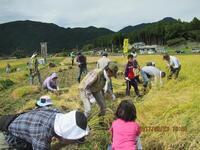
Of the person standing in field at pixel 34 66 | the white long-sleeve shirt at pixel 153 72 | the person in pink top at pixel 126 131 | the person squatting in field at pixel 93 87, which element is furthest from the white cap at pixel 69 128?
the person standing in field at pixel 34 66

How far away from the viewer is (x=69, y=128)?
4883mm

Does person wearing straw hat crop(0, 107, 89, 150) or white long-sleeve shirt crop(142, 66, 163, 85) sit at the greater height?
person wearing straw hat crop(0, 107, 89, 150)

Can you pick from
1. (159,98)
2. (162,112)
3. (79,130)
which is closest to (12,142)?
(79,130)

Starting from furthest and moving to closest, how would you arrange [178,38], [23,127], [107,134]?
[178,38], [107,134], [23,127]

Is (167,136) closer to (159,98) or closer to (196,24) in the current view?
(159,98)

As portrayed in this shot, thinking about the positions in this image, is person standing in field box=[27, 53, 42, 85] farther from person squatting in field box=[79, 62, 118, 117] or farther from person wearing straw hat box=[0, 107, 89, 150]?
person wearing straw hat box=[0, 107, 89, 150]

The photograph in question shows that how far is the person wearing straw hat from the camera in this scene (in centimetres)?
491

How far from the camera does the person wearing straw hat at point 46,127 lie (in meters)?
4.91

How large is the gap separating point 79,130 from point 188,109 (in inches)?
126

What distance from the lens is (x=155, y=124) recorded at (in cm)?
744

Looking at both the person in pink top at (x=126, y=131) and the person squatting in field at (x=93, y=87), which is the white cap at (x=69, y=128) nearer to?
the person in pink top at (x=126, y=131)

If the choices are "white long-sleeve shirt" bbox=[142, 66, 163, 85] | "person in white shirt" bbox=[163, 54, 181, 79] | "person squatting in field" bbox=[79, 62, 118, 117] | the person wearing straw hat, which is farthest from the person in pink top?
"person in white shirt" bbox=[163, 54, 181, 79]

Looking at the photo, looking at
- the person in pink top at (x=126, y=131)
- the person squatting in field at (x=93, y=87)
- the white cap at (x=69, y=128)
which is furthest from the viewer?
the person squatting in field at (x=93, y=87)

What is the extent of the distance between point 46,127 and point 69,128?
1.04ft
